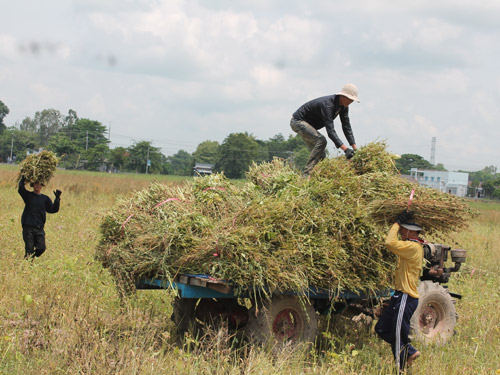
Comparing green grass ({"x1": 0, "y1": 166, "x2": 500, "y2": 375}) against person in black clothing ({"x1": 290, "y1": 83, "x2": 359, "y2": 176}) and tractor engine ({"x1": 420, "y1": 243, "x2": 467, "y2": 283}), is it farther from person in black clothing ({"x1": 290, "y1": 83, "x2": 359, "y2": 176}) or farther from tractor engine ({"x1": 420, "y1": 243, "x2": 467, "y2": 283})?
person in black clothing ({"x1": 290, "y1": 83, "x2": 359, "y2": 176})

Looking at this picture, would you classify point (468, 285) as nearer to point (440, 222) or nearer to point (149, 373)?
point (440, 222)

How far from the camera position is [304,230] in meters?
5.86

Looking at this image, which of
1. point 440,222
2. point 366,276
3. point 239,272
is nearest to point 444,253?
point 440,222

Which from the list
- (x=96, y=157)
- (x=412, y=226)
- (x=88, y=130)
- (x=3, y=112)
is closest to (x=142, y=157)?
(x=96, y=157)

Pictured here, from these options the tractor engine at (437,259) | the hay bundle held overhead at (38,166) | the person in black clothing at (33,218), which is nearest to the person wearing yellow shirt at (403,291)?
the tractor engine at (437,259)

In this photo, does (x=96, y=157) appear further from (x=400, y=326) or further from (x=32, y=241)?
(x=400, y=326)

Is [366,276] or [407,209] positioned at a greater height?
[407,209]

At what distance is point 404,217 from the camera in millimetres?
5906

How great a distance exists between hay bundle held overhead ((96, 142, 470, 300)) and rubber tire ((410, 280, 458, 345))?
3.52ft

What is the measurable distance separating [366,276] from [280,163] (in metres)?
2.32

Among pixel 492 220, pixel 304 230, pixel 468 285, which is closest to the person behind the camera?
pixel 304 230

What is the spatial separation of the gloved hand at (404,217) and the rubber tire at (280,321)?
1.35 meters

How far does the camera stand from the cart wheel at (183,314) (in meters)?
6.57

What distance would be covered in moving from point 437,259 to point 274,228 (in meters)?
2.68
